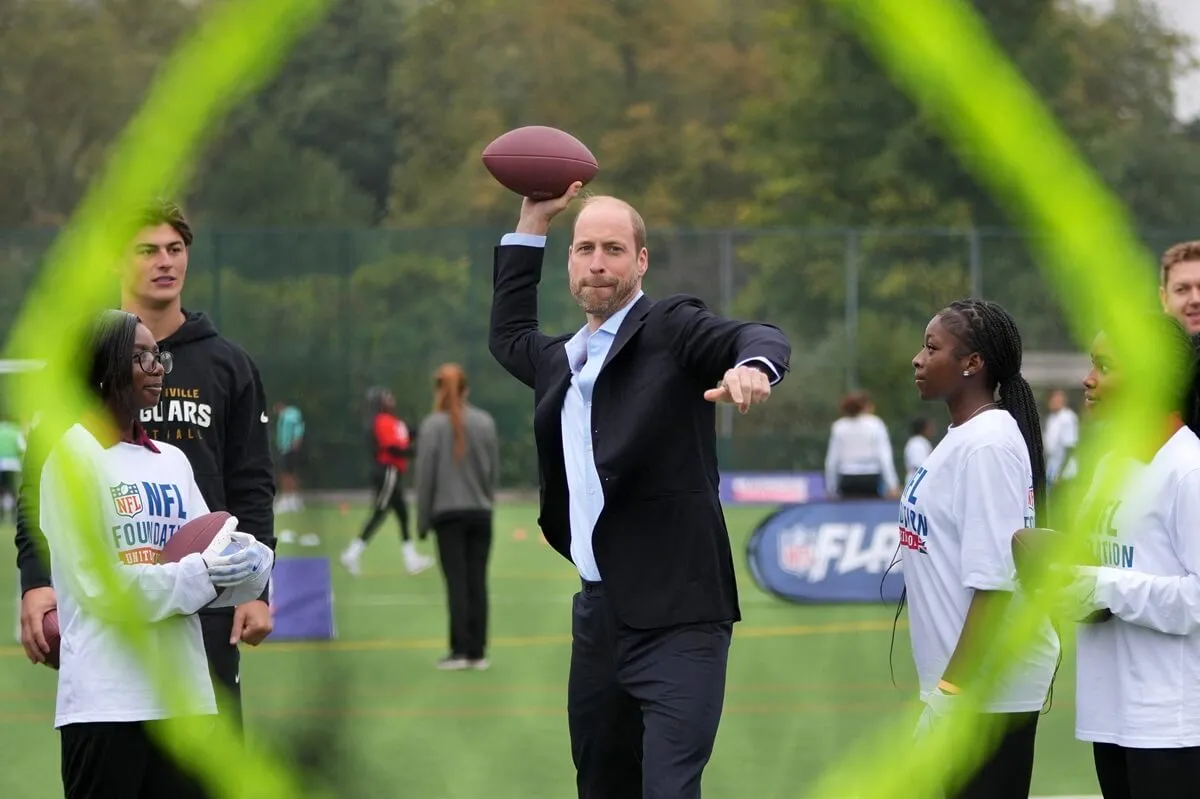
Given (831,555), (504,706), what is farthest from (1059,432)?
(504,706)

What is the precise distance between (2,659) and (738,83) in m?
22.0

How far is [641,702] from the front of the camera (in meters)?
4.28

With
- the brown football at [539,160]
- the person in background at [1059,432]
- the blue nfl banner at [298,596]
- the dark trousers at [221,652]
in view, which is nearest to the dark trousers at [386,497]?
the blue nfl banner at [298,596]

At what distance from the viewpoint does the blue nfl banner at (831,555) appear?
1337cm

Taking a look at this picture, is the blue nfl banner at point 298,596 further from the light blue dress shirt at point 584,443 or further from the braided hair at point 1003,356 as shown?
the braided hair at point 1003,356

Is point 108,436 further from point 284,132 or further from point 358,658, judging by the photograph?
point 284,132

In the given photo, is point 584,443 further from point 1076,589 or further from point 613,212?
point 1076,589

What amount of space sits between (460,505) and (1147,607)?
7.00m

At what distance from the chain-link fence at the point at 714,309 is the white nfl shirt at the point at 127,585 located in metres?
17.1

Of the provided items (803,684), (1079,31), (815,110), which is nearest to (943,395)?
(803,684)

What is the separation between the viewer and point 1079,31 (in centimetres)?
2531

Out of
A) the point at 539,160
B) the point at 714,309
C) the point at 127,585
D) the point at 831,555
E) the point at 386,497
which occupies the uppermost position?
the point at 714,309

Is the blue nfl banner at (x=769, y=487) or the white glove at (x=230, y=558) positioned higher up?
the white glove at (x=230, y=558)

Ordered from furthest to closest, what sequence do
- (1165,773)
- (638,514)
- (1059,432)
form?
(1059,432) → (638,514) → (1165,773)
